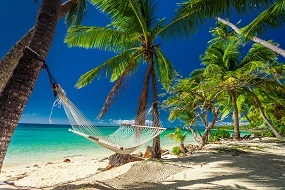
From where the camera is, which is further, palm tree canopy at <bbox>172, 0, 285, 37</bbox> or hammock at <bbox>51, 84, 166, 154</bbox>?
palm tree canopy at <bbox>172, 0, 285, 37</bbox>

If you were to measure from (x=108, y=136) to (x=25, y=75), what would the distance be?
2.08 m

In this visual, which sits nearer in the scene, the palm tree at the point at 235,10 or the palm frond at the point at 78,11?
the palm tree at the point at 235,10

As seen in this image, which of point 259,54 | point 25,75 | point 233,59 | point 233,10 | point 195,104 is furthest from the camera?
point 233,59

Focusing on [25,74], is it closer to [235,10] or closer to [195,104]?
[235,10]

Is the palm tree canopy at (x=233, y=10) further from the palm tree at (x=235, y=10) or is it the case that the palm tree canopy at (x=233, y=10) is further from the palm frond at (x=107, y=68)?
the palm frond at (x=107, y=68)

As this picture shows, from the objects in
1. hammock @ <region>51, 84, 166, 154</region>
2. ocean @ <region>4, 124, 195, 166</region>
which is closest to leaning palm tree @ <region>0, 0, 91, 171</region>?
hammock @ <region>51, 84, 166, 154</region>

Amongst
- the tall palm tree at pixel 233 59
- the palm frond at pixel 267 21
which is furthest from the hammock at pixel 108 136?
the tall palm tree at pixel 233 59

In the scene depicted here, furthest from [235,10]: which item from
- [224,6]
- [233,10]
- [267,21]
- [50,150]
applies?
[50,150]

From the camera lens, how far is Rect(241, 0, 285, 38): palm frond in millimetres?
3916

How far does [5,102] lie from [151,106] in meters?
2.95

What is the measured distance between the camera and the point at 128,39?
519 cm

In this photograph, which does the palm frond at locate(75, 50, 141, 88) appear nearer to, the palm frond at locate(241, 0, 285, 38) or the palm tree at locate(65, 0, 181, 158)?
the palm tree at locate(65, 0, 181, 158)

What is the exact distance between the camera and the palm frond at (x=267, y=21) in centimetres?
392

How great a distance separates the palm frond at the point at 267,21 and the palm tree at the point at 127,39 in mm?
1383
